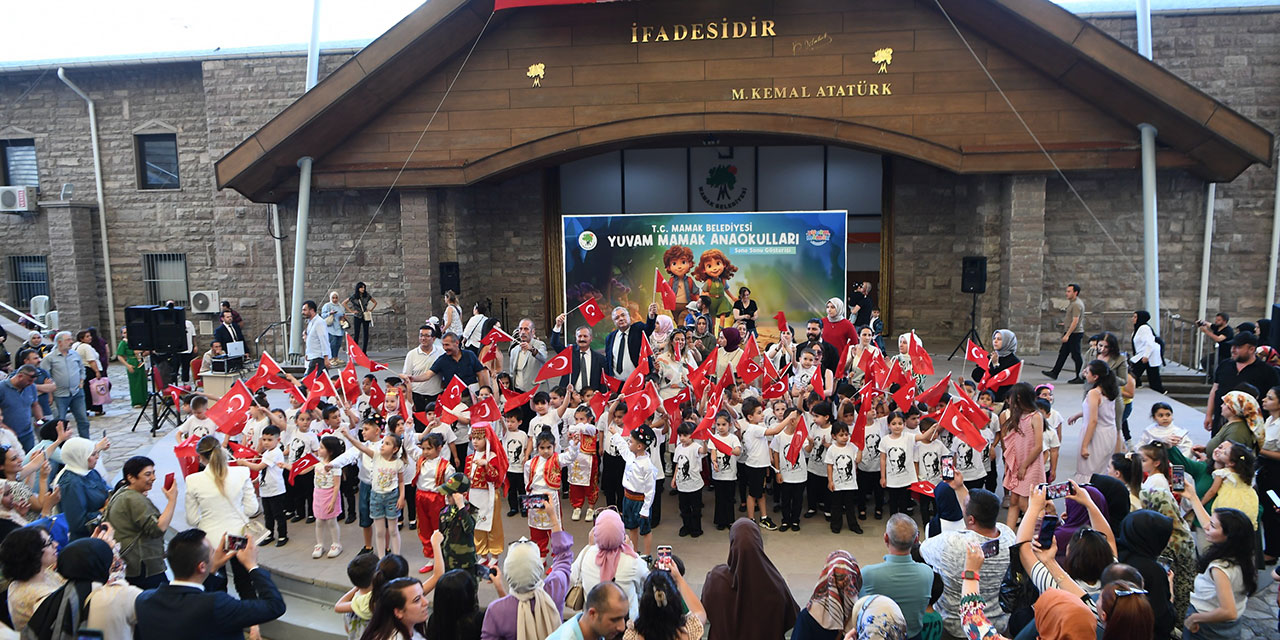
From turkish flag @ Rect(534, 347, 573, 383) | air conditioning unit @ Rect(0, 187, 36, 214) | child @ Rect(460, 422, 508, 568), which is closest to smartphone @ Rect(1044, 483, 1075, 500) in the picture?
child @ Rect(460, 422, 508, 568)

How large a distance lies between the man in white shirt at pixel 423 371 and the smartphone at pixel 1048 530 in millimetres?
6229

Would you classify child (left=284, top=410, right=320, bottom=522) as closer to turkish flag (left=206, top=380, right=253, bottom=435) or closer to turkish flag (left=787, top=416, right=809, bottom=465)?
turkish flag (left=206, top=380, right=253, bottom=435)

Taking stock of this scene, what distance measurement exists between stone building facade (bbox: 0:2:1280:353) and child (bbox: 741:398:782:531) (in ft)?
28.5

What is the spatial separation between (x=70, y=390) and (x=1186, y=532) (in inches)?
510

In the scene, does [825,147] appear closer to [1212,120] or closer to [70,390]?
[1212,120]

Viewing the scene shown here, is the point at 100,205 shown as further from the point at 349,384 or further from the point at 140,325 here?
the point at 349,384

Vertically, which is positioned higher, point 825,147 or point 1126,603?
point 825,147

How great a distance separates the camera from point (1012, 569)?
205 inches

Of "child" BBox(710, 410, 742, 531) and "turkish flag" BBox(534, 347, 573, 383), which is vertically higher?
"turkish flag" BBox(534, 347, 573, 383)

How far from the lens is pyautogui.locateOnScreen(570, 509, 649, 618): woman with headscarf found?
476 cm

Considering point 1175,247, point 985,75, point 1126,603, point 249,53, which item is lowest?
point 1126,603

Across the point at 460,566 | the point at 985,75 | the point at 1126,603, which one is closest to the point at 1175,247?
the point at 985,75

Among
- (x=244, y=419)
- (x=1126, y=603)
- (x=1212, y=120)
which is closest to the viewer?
(x=1126, y=603)

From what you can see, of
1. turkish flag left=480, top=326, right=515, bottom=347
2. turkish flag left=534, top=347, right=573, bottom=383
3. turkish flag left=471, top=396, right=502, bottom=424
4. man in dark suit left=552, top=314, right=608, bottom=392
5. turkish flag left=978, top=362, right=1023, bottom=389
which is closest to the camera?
turkish flag left=471, top=396, right=502, bottom=424
